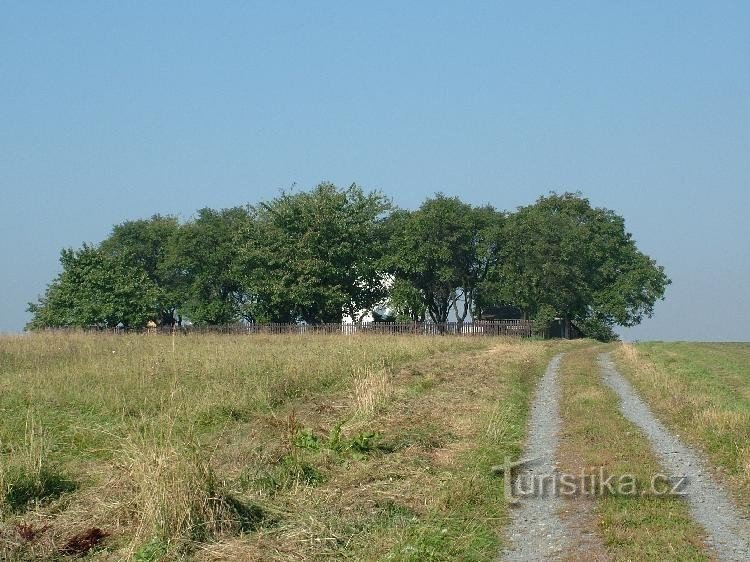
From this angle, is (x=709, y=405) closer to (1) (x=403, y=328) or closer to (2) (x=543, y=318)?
(1) (x=403, y=328)

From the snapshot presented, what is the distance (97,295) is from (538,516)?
61931 mm

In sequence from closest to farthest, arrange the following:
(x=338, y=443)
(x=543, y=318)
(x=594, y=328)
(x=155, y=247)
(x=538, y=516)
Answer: (x=538, y=516) → (x=338, y=443) → (x=543, y=318) → (x=594, y=328) → (x=155, y=247)

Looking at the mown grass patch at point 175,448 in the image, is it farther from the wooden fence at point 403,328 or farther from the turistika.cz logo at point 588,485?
the wooden fence at point 403,328

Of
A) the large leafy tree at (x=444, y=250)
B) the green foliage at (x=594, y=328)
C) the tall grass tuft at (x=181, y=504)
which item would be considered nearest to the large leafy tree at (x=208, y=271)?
the large leafy tree at (x=444, y=250)

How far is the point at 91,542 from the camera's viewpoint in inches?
319

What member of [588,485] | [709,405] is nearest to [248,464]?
[588,485]

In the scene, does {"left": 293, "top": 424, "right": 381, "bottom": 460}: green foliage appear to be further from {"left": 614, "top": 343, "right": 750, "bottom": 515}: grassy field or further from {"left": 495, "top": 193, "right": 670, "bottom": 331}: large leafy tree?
{"left": 495, "top": 193, "right": 670, "bottom": 331}: large leafy tree

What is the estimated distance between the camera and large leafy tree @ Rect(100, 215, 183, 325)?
86188 millimetres

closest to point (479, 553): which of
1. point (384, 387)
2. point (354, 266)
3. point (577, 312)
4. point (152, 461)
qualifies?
point (152, 461)

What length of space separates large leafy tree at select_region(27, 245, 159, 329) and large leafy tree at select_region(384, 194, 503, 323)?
20.7 metres

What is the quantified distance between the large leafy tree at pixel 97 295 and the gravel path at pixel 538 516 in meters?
56.7

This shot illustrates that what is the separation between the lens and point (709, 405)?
52.9 feet

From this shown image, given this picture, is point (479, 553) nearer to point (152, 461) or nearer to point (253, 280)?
point (152, 461)

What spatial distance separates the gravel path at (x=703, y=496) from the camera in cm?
753
